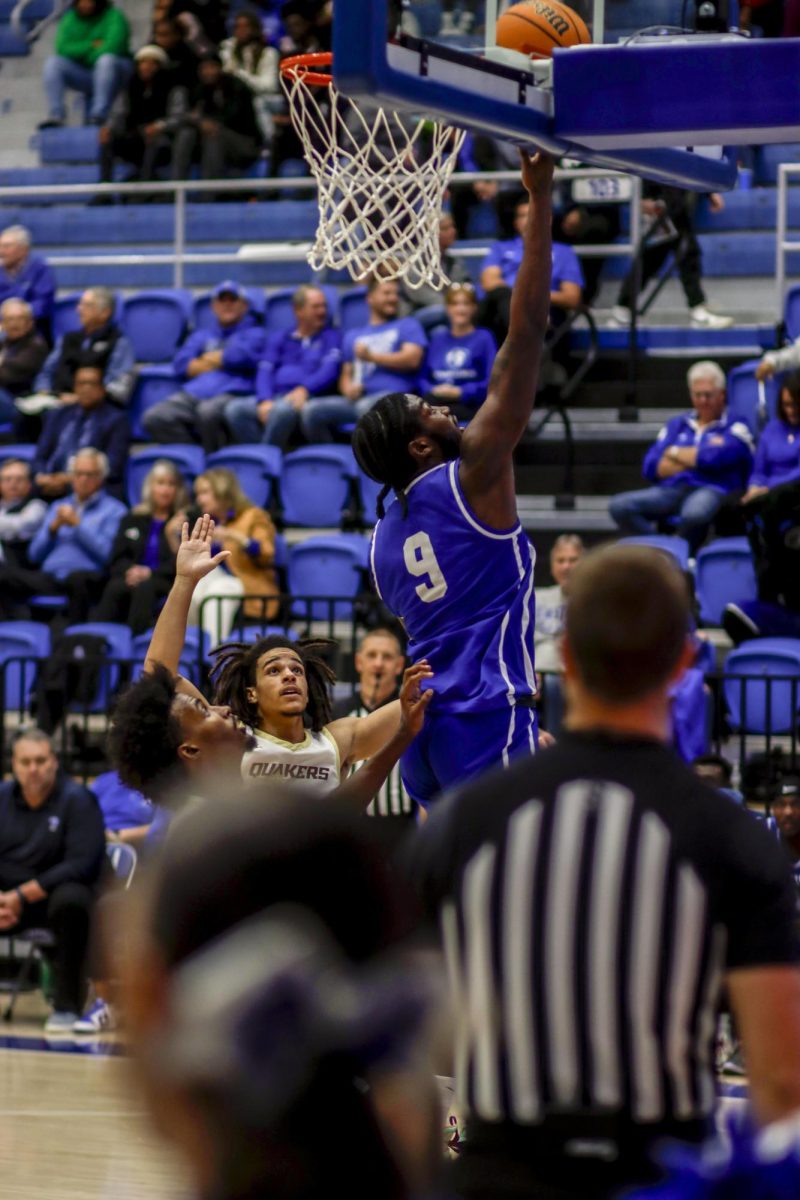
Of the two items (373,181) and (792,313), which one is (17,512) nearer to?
(792,313)

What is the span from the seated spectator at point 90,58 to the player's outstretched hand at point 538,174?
12.4 metres

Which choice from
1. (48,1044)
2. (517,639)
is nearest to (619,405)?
(48,1044)

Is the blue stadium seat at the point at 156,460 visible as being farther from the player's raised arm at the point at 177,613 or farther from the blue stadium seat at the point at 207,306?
the player's raised arm at the point at 177,613

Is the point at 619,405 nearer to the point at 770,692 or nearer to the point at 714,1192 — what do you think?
the point at 770,692

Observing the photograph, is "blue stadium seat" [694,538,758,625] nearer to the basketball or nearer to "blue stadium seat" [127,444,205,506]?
"blue stadium seat" [127,444,205,506]

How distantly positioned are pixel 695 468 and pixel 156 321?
4.78 metres

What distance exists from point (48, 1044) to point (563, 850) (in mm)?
6920

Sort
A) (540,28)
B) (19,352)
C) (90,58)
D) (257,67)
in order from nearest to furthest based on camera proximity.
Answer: (540,28), (19,352), (257,67), (90,58)

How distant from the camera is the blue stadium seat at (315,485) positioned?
12.0 metres

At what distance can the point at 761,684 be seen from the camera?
9.78 m

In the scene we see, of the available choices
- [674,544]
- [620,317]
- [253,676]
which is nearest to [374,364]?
[620,317]

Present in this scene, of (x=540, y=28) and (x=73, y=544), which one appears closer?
(x=540, y=28)

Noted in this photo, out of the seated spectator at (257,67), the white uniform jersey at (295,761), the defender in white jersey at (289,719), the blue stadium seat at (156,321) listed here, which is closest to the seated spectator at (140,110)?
the seated spectator at (257,67)

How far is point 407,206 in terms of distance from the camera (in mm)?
6582
